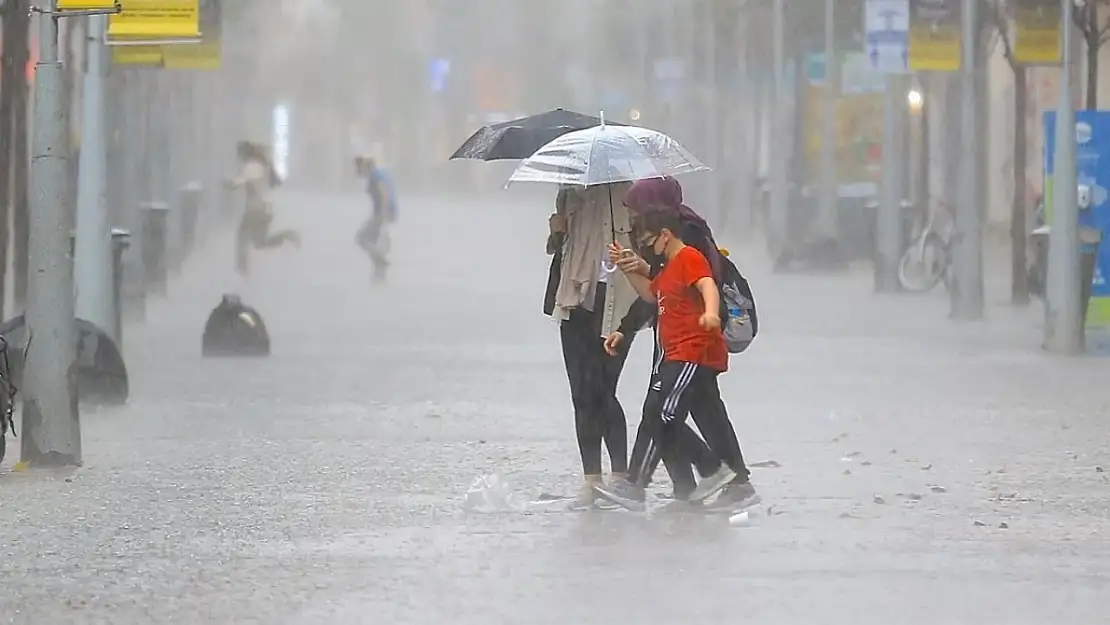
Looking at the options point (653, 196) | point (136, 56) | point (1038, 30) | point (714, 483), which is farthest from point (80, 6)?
point (1038, 30)

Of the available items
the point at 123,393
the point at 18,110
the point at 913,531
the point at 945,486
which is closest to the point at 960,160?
the point at 18,110

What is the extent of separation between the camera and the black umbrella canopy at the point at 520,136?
1156 centimetres

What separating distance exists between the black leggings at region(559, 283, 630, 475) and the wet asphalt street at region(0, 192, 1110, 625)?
406mm

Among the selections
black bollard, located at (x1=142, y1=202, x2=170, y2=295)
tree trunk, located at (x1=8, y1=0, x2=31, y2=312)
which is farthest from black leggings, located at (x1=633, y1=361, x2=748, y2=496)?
black bollard, located at (x1=142, y1=202, x2=170, y2=295)

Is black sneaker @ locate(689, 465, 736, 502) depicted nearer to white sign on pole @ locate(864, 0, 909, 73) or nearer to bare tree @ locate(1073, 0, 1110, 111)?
bare tree @ locate(1073, 0, 1110, 111)

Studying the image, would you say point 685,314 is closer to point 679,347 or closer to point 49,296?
point 679,347

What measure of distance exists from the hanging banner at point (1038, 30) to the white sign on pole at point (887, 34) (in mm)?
5971

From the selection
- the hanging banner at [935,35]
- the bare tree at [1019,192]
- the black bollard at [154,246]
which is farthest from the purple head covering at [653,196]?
the black bollard at [154,246]

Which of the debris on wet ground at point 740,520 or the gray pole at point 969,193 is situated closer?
the debris on wet ground at point 740,520

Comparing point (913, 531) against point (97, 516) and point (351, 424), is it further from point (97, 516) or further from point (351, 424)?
point (351, 424)

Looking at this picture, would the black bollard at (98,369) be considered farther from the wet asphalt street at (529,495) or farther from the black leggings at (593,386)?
the black leggings at (593,386)

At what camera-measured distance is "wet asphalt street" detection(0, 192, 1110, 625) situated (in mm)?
8727

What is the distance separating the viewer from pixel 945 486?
12195 mm

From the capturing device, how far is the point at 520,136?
1168cm
